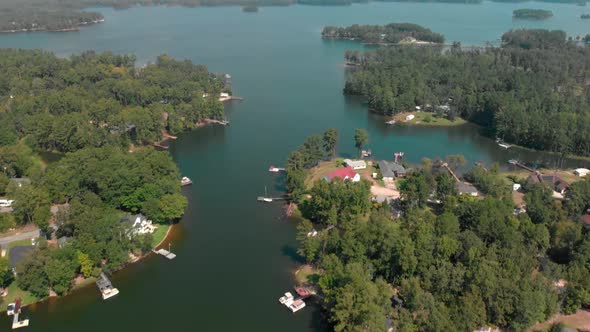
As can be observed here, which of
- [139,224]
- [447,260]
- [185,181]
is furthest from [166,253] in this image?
[447,260]

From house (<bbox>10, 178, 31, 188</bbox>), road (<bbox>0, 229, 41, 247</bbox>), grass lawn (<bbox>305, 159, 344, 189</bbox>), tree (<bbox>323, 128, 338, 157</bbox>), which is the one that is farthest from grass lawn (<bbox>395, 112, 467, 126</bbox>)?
road (<bbox>0, 229, 41, 247</bbox>)

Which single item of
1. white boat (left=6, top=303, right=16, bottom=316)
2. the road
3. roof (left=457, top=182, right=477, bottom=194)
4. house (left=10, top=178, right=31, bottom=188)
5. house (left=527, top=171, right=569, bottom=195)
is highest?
house (left=10, top=178, right=31, bottom=188)

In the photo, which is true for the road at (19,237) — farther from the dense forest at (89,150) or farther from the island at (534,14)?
the island at (534,14)

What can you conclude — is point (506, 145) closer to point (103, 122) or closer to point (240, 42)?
point (103, 122)

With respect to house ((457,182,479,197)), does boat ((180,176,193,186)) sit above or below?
below

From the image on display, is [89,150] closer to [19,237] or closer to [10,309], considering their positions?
[19,237]

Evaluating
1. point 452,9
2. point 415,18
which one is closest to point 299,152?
point 415,18

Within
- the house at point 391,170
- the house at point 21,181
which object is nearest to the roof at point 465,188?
the house at point 391,170

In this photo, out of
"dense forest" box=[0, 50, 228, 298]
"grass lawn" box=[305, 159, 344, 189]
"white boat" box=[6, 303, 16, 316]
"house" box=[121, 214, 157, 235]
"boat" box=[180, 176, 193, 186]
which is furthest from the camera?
"grass lawn" box=[305, 159, 344, 189]

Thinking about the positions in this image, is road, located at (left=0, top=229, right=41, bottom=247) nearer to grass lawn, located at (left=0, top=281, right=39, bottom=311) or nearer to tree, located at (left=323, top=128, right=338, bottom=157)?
grass lawn, located at (left=0, top=281, right=39, bottom=311)
